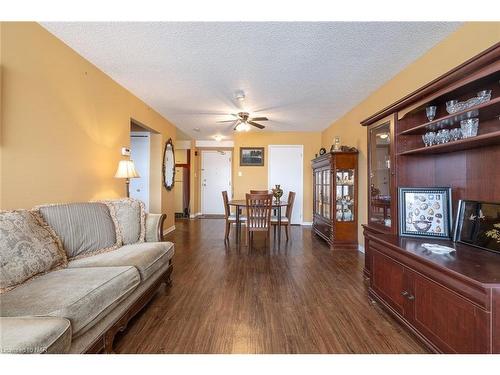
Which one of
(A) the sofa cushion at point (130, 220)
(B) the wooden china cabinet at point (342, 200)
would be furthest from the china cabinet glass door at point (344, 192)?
(A) the sofa cushion at point (130, 220)

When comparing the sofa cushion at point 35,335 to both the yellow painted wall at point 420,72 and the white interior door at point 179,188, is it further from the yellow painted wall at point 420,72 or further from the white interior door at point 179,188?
the white interior door at point 179,188

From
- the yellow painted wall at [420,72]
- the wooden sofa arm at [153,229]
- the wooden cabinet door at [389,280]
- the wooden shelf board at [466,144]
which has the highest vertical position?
the yellow painted wall at [420,72]

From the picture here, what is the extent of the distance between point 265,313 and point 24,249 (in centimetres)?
168

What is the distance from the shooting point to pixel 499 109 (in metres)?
1.44

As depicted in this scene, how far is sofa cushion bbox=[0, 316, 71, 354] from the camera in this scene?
0.83 metres

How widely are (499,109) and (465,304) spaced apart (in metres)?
1.22

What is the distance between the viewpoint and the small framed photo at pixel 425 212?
6.07ft

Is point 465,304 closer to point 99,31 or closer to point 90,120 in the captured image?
point 99,31

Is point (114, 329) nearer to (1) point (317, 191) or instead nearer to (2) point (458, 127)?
(2) point (458, 127)

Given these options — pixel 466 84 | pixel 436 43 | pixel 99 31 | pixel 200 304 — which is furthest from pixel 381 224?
pixel 99 31

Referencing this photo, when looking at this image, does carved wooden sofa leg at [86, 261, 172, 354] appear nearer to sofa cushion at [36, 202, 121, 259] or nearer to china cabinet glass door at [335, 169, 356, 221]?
sofa cushion at [36, 202, 121, 259]

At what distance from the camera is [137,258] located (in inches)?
71.0

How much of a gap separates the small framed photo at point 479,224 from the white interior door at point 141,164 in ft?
14.8
